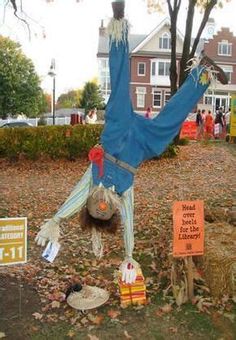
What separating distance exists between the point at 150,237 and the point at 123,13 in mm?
3763

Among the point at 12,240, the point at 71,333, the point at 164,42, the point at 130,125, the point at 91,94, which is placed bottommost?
the point at 71,333

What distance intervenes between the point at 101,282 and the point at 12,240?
131cm

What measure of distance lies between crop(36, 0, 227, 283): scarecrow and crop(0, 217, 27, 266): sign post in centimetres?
43

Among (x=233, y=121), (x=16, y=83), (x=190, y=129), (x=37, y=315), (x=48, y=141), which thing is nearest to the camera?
(x=37, y=315)

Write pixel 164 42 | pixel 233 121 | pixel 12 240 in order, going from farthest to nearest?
pixel 164 42
pixel 233 121
pixel 12 240

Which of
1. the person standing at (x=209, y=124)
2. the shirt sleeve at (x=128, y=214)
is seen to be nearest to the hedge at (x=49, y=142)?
the person standing at (x=209, y=124)

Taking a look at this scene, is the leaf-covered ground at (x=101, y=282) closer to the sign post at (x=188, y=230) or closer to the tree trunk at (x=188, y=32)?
the sign post at (x=188, y=230)

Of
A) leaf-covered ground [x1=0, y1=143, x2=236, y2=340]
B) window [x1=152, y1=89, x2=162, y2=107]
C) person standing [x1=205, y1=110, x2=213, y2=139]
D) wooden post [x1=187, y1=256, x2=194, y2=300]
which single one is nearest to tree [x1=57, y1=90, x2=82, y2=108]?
window [x1=152, y1=89, x2=162, y2=107]

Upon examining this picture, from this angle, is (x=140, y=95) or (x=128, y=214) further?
(x=140, y=95)

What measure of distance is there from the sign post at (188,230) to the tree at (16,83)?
1438 inches

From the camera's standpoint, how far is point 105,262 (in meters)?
5.68

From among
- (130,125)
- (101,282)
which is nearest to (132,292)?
(101,282)

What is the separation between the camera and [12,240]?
4.23 metres

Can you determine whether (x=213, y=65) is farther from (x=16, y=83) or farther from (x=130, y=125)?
(x=16, y=83)
